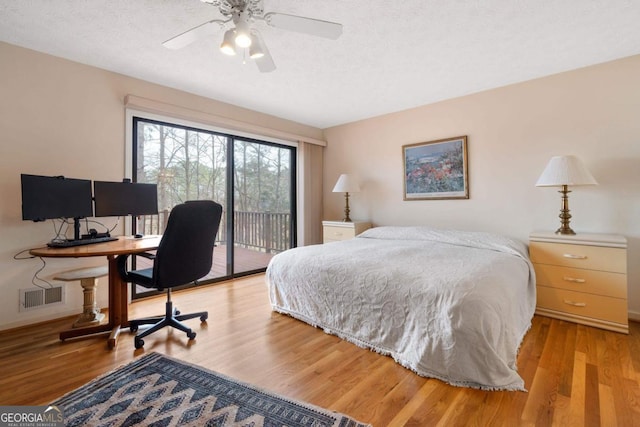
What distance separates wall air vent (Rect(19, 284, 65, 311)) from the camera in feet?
7.81

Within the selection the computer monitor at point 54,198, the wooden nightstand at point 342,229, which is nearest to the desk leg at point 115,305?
the computer monitor at point 54,198

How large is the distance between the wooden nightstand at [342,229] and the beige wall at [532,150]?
35 centimetres

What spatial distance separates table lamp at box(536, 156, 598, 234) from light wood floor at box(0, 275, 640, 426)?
3.07 ft

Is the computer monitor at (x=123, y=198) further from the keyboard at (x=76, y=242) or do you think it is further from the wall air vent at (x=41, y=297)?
the wall air vent at (x=41, y=297)

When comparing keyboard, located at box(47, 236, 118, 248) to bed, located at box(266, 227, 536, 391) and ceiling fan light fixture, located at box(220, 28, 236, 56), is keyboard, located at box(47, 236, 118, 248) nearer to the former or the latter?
bed, located at box(266, 227, 536, 391)

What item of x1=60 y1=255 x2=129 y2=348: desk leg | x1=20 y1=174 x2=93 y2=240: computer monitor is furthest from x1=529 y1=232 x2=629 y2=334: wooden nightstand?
x1=20 y1=174 x2=93 y2=240: computer monitor

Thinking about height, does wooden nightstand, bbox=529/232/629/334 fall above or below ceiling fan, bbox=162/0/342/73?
below

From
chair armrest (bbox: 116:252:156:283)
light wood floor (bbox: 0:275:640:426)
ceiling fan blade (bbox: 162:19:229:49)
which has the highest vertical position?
ceiling fan blade (bbox: 162:19:229:49)

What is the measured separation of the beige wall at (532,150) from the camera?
99.7 inches

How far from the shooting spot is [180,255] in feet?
6.90

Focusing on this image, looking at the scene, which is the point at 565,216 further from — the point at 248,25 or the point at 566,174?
the point at 248,25

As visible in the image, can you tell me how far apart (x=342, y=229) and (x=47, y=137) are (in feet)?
10.8

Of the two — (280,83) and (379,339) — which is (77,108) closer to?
(280,83)

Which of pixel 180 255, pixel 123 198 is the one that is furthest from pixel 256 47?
pixel 123 198
